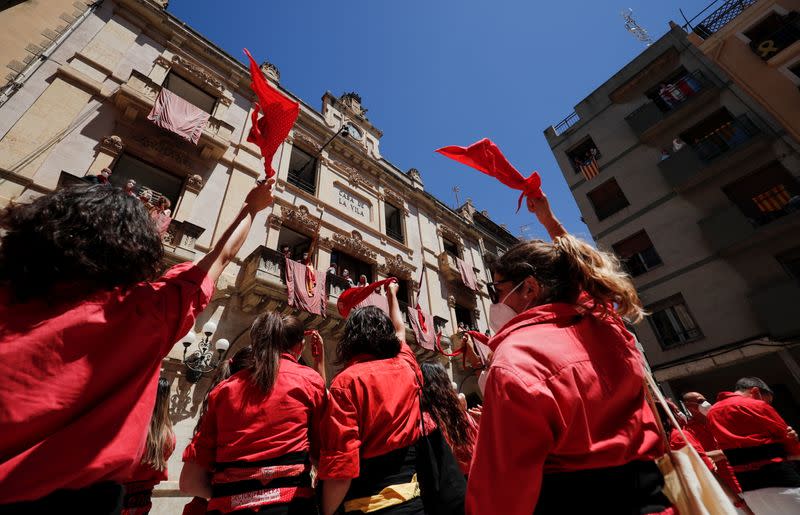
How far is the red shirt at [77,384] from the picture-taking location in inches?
35.2

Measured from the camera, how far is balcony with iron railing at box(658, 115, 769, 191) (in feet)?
43.4

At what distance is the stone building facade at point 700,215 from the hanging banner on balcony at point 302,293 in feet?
41.4

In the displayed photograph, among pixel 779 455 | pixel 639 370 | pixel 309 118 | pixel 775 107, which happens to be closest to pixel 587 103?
pixel 775 107

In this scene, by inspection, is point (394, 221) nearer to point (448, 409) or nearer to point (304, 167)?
point (304, 167)

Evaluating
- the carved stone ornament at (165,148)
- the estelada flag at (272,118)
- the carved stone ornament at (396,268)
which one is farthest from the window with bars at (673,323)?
the carved stone ornament at (165,148)

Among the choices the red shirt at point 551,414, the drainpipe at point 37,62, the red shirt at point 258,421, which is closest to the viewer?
the red shirt at point 551,414

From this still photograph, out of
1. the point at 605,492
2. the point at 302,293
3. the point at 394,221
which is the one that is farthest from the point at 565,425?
the point at 394,221

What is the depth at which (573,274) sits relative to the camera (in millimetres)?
1532

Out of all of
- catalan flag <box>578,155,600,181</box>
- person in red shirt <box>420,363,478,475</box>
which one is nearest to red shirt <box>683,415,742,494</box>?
person in red shirt <box>420,363,478,475</box>

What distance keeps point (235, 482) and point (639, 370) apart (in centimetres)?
210

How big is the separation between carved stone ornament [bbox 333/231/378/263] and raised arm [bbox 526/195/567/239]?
10.3 meters

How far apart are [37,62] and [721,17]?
Result: 22.4 metres

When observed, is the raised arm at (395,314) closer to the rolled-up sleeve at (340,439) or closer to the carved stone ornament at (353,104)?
the rolled-up sleeve at (340,439)

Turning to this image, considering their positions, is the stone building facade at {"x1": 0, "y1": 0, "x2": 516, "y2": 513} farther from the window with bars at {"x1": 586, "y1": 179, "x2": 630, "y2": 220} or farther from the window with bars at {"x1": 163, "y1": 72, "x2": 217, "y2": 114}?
the window with bars at {"x1": 586, "y1": 179, "x2": 630, "y2": 220}
